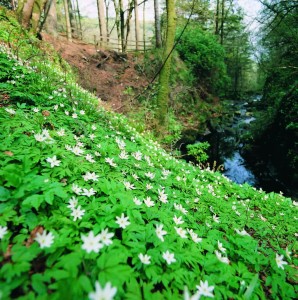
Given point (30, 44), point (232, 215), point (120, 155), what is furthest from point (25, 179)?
point (30, 44)

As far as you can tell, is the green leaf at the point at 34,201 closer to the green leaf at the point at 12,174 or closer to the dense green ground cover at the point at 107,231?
the dense green ground cover at the point at 107,231

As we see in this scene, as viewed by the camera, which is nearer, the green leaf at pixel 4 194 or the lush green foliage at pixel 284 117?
the green leaf at pixel 4 194

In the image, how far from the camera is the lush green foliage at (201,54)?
16.3 metres

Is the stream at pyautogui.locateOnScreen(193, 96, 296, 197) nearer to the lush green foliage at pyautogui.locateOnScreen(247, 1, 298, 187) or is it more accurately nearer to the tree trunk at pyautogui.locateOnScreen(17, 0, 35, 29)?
the lush green foliage at pyautogui.locateOnScreen(247, 1, 298, 187)

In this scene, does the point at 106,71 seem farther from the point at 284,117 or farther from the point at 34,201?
the point at 34,201

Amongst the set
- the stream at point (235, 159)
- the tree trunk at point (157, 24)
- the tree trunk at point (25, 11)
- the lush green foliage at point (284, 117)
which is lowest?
the stream at point (235, 159)

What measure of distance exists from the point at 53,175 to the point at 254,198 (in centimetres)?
422

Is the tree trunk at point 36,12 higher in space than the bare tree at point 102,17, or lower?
lower

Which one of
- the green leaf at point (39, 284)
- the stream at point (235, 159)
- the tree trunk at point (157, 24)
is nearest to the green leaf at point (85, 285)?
the green leaf at point (39, 284)

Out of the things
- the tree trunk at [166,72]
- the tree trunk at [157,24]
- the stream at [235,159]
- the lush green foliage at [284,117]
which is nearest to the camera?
the tree trunk at [166,72]

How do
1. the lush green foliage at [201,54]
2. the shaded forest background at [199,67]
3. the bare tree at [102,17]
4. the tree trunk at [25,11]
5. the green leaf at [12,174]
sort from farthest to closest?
the lush green foliage at [201,54], the bare tree at [102,17], the shaded forest background at [199,67], the tree trunk at [25,11], the green leaf at [12,174]

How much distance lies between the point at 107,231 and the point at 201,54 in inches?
687

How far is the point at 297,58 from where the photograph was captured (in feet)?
35.0

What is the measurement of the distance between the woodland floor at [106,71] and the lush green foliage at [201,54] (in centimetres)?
364
